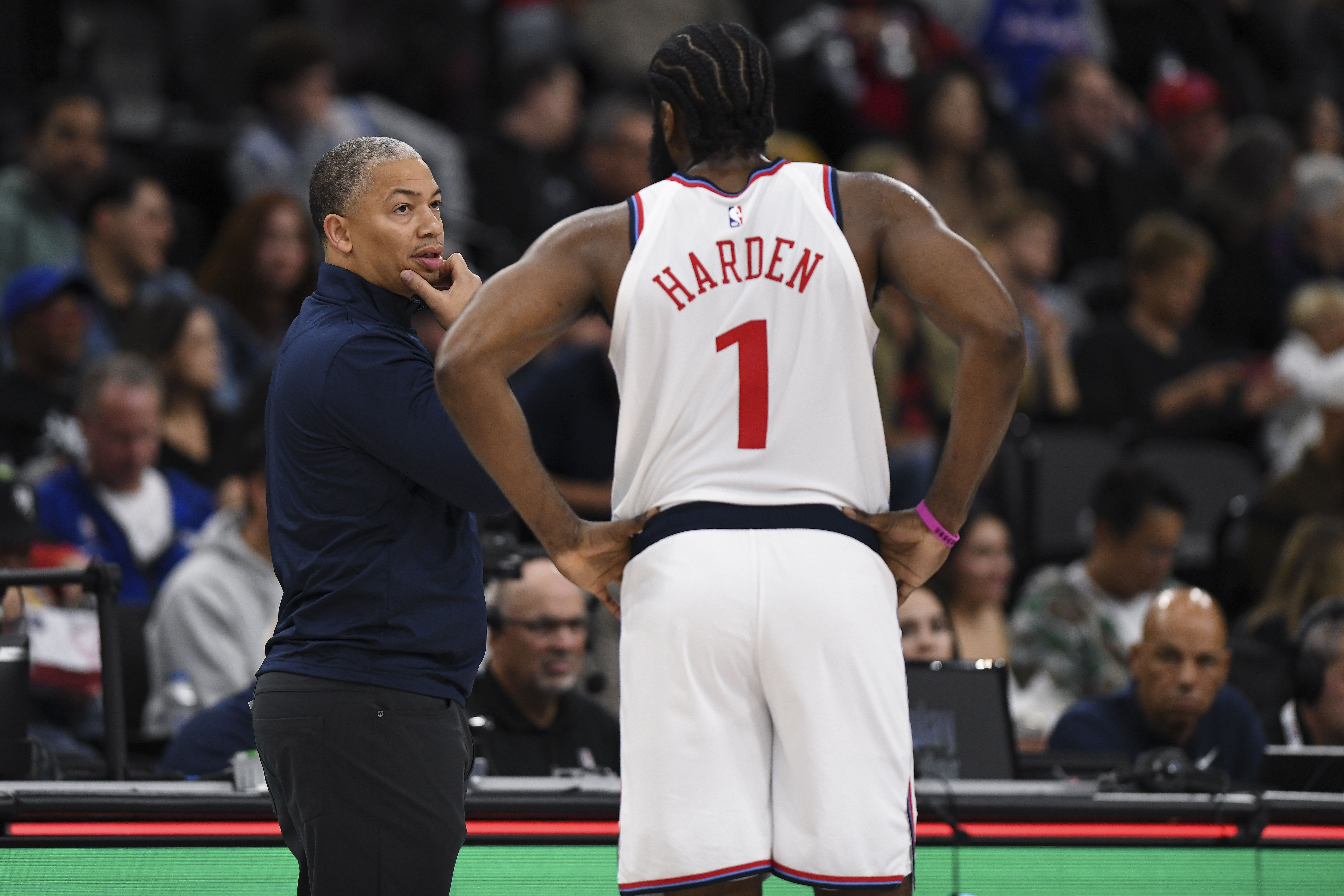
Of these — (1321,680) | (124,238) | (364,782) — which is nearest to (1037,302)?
(1321,680)

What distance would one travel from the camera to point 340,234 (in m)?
3.01

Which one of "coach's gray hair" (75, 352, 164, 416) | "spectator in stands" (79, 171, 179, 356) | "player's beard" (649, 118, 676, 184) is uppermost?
"spectator in stands" (79, 171, 179, 356)

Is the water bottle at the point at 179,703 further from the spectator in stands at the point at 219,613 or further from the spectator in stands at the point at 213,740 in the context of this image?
the spectator in stands at the point at 213,740

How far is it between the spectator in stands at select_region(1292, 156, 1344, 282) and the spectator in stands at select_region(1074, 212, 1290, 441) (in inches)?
53.7

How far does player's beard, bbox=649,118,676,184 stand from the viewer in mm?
2893

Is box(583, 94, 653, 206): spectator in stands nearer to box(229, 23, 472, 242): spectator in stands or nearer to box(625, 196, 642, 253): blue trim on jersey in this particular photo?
box(229, 23, 472, 242): spectator in stands

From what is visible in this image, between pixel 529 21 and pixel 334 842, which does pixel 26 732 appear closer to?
pixel 334 842

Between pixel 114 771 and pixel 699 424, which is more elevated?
pixel 699 424

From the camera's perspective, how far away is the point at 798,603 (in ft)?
8.58

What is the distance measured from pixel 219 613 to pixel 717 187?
10.5 feet

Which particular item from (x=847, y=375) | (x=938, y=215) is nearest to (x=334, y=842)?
(x=847, y=375)

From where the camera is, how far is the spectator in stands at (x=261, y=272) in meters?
7.18

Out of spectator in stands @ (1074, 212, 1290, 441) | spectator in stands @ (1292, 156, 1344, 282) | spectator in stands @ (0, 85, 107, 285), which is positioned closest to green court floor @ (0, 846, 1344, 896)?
spectator in stands @ (0, 85, 107, 285)

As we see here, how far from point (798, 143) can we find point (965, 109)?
4.63 ft
